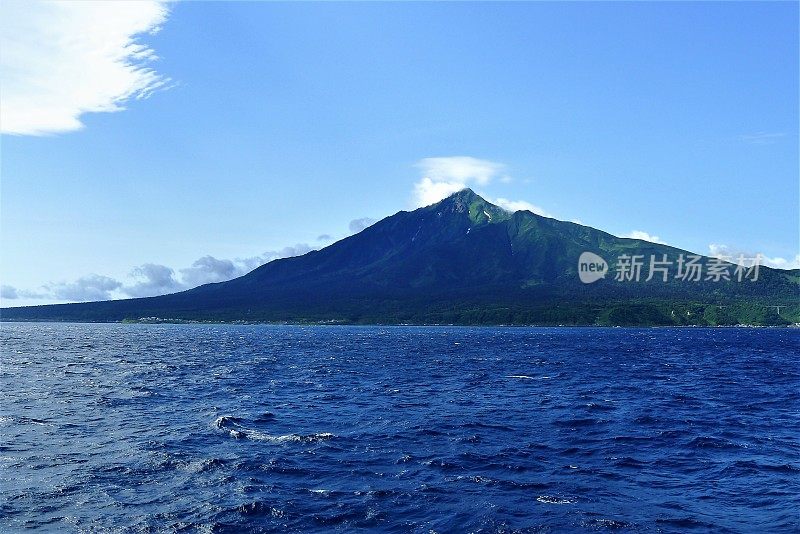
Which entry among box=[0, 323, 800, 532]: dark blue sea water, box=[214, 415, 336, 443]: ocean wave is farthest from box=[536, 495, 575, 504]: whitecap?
box=[214, 415, 336, 443]: ocean wave

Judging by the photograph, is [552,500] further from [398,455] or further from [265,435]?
[265,435]

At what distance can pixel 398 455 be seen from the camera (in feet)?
124

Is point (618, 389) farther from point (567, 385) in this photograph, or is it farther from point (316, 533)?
point (316, 533)

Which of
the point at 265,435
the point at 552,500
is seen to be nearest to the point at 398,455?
the point at 265,435


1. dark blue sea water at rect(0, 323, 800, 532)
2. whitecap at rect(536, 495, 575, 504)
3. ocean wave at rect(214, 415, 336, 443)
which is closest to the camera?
dark blue sea water at rect(0, 323, 800, 532)

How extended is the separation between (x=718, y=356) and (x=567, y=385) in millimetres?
71554

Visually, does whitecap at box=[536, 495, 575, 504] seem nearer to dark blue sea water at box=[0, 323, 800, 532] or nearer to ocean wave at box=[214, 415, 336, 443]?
dark blue sea water at box=[0, 323, 800, 532]

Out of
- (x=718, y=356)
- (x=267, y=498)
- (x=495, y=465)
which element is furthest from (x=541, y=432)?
(x=718, y=356)

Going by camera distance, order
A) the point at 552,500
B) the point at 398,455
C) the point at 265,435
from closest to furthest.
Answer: the point at 552,500 → the point at 398,455 → the point at 265,435

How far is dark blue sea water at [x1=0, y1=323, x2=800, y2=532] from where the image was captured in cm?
2741

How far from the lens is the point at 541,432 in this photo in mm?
44781

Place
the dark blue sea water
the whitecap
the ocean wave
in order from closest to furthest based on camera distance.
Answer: the dark blue sea water
the whitecap
the ocean wave

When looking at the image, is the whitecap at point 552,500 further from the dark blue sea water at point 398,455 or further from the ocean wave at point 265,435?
the ocean wave at point 265,435

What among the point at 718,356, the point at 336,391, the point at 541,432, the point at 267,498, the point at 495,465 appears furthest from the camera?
the point at 718,356
